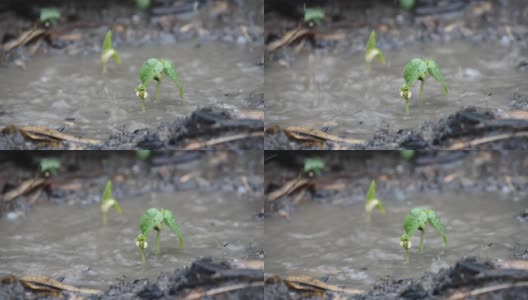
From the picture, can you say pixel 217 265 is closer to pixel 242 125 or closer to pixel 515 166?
pixel 242 125

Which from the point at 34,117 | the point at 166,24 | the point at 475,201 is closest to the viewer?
the point at 34,117

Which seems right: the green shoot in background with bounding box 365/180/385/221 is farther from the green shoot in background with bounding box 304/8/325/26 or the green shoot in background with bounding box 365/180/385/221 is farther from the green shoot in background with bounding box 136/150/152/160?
the green shoot in background with bounding box 136/150/152/160

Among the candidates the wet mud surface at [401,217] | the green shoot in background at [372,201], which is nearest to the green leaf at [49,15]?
the wet mud surface at [401,217]

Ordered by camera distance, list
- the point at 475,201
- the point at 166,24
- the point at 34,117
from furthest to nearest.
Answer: the point at 166,24
the point at 475,201
the point at 34,117

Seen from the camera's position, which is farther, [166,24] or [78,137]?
[166,24]

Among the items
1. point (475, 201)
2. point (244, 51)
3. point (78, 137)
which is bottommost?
point (475, 201)

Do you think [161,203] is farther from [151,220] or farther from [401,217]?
[401,217]

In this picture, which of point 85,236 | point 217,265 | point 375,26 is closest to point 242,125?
point 217,265

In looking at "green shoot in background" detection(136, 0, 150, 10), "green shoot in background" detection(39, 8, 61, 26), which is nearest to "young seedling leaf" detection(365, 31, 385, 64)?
"green shoot in background" detection(136, 0, 150, 10)
